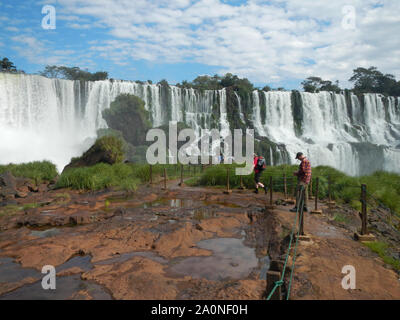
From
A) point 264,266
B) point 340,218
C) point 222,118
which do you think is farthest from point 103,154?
point 222,118

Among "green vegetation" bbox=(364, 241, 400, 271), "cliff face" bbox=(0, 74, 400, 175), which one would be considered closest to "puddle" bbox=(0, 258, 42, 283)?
"green vegetation" bbox=(364, 241, 400, 271)

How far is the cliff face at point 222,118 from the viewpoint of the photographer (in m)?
24.7

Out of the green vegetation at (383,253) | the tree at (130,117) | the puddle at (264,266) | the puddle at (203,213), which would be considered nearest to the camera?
the puddle at (264,266)

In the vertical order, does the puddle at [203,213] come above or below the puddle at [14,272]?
above

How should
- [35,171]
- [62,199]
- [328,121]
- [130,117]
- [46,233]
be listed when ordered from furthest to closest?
[328,121], [130,117], [35,171], [62,199], [46,233]

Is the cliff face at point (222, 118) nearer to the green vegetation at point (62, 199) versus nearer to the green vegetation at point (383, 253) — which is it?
the green vegetation at point (62, 199)

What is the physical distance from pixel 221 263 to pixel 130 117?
2450 centimetres

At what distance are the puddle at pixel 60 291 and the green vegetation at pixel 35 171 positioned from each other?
1084 cm

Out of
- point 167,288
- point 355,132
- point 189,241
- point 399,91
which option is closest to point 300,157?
point 189,241

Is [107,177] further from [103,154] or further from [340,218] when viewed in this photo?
[340,218]

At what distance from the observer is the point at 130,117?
27891 mm

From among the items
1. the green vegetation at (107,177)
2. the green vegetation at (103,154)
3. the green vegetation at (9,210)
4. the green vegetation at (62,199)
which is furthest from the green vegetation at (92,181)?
the green vegetation at (9,210)

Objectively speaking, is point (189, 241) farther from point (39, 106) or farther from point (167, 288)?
point (39, 106)

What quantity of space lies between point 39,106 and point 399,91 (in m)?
44.8
